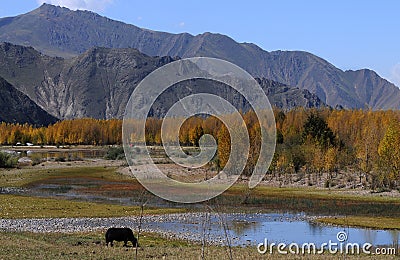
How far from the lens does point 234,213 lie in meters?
46.6

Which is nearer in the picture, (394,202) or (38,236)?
(38,236)

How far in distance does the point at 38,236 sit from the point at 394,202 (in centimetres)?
3838

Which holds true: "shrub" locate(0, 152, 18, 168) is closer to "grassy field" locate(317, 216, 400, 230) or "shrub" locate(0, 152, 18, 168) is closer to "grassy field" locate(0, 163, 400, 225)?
"grassy field" locate(0, 163, 400, 225)

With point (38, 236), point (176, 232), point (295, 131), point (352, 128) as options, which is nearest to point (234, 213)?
point (176, 232)

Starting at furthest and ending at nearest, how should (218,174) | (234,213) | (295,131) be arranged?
(295,131)
(218,174)
(234,213)

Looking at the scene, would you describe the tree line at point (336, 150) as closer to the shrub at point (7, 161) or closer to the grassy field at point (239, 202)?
the grassy field at point (239, 202)

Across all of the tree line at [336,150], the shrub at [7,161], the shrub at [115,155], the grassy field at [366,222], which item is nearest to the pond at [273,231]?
the grassy field at [366,222]

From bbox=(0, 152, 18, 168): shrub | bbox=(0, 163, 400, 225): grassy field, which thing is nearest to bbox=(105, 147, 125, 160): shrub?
bbox=(0, 152, 18, 168): shrub

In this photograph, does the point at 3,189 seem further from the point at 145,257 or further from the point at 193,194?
the point at 145,257

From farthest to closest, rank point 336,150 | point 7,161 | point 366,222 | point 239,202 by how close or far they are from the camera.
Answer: point 7,161 → point 336,150 → point 239,202 → point 366,222

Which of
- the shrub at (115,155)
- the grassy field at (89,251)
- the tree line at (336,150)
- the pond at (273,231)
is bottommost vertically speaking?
the pond at (273,231)

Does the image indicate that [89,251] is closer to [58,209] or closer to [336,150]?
[58,209]

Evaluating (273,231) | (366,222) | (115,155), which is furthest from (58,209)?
(115,155)

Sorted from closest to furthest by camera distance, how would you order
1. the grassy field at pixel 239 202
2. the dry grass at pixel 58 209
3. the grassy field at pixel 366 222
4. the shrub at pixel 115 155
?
the grassy field at pixel 366 222 < the dry grass at pixel 58 209 < the grassy field at pixel 239 202 < the shrub at pixel 115 155
